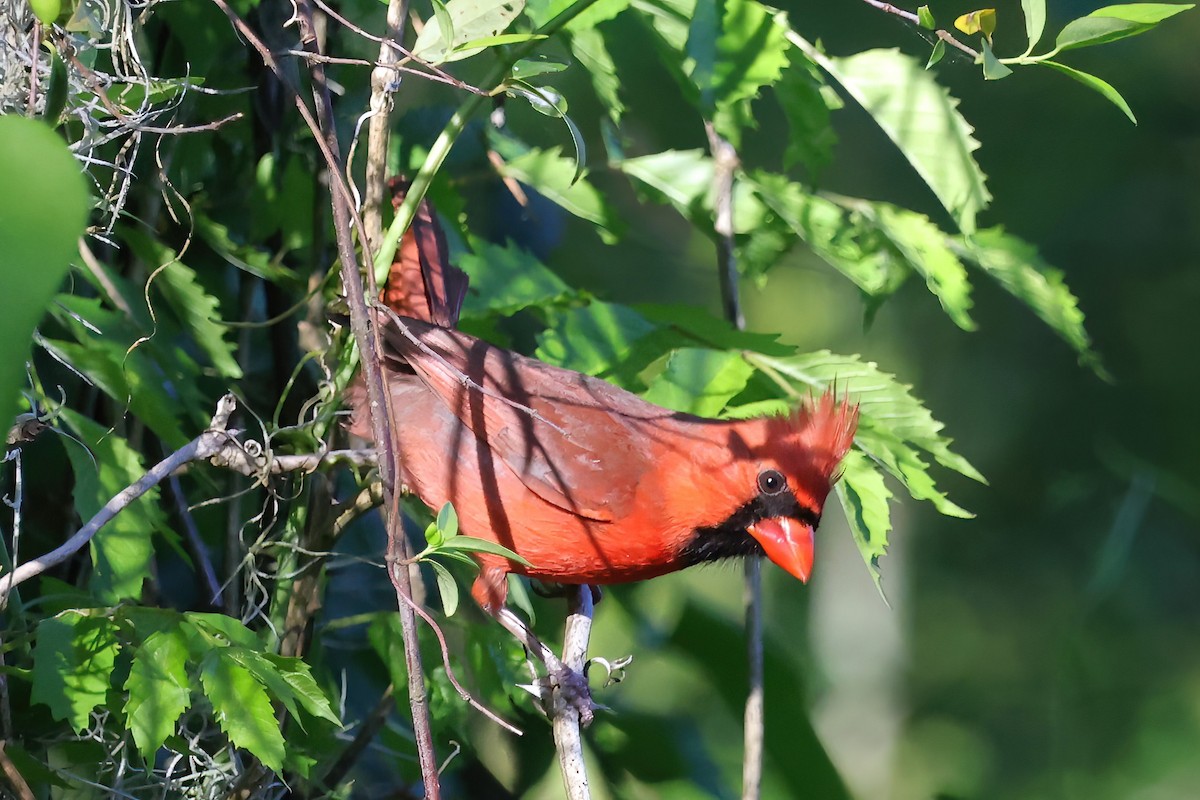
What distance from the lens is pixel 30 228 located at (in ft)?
1.92

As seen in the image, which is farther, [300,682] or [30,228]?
[300,682]

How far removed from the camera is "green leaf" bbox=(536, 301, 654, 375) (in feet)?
5.31

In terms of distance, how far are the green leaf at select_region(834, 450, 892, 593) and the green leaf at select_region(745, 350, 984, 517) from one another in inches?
1.0

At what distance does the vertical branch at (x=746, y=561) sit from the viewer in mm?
1779

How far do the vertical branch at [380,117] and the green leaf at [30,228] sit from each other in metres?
0.57

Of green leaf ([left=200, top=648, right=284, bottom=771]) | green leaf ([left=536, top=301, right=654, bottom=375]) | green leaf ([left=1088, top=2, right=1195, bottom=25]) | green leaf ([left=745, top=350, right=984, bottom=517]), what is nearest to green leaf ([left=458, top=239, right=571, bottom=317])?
green leaf ([left=536, top=301, right=654, bottom=375])

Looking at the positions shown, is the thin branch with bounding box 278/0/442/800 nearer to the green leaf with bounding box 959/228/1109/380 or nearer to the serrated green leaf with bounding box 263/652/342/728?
the serrated green leaf with bounding box 263/652/342/728

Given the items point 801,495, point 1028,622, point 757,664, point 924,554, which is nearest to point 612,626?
point 757,664

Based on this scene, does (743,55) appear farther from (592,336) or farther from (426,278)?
(426,278)

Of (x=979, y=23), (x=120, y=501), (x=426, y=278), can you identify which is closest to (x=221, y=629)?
(x=120, y=501)

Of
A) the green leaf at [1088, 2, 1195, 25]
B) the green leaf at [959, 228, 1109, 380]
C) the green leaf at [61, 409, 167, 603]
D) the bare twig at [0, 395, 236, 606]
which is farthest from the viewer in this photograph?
the green leaf at [959, 228, 1109, 380]

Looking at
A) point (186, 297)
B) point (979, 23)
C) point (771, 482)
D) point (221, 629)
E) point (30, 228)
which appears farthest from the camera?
point (771, 482)

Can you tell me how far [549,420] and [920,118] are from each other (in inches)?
27.0

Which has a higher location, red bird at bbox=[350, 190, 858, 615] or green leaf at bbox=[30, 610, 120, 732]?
green leaf at bbox=[30, 610, 120, 732]
